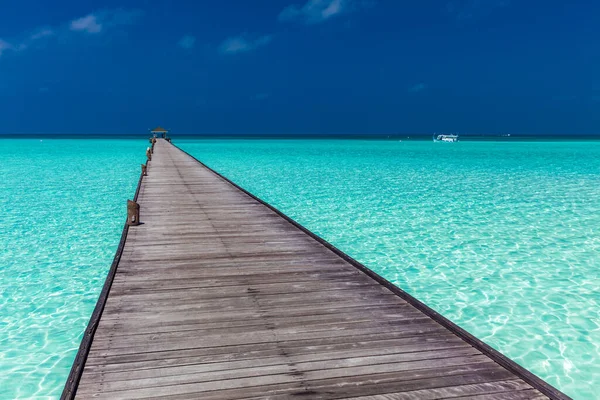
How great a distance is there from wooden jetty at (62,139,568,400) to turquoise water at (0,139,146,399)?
1.03 m

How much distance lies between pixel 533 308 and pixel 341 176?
62.6 ft

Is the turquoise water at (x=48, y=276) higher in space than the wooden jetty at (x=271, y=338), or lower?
lower

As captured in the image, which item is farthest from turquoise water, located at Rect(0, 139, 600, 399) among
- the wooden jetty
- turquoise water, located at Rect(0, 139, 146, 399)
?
the wooden jetty

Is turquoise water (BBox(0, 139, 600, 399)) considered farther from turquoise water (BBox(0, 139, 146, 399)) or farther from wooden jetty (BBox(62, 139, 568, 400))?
wooden jetty (BBox(62, 139, 568, 400))

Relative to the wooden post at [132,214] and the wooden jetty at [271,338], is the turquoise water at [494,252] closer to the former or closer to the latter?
the wooden jetty at [271,338]

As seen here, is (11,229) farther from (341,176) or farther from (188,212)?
(341,176)

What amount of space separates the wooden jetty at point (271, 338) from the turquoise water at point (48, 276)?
103 cm

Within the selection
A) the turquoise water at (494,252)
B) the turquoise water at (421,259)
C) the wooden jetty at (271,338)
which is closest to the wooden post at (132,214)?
the turquoise water at (421,259)

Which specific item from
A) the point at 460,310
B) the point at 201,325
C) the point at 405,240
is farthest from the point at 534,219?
the point at 201,325

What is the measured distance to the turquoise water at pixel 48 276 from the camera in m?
4.91

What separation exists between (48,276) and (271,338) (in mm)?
5876

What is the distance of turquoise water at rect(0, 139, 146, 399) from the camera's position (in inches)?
193

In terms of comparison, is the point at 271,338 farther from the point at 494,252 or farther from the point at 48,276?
the point at 494,252

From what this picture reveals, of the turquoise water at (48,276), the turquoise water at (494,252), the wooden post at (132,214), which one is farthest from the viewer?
the wooden post at (132,214)
